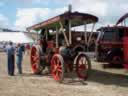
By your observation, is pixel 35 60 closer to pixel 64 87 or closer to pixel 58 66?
pixel 58 66

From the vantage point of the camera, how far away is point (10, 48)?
15.8 m

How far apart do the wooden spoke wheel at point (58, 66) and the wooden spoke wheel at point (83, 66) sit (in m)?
0.71

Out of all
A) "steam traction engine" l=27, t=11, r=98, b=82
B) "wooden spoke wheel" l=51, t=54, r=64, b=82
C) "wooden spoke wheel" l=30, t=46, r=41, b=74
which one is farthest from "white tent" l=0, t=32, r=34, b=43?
"wooden spoke wheel" l=51, t=54, r=64, b=82

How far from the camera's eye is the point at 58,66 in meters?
13.1

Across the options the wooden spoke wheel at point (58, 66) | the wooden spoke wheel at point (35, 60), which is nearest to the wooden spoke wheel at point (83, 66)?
the wooden spoke wheel at point (58, 66)

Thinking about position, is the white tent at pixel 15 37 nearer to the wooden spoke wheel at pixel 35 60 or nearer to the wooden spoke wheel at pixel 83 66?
the wooden spoke wheel at pixel 35 60

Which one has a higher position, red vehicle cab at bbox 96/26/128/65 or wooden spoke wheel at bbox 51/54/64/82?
red vehicle cab at bbox 96/26/128/65

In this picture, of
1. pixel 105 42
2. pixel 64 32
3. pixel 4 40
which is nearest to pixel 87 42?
pixel 64 32

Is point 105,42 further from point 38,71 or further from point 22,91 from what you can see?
point 22,91

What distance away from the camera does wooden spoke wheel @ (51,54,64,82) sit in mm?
12643

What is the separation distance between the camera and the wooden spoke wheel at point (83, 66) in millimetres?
13109

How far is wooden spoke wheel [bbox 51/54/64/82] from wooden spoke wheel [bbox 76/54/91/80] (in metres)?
0.71

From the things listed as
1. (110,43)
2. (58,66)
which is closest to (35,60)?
(58,66)

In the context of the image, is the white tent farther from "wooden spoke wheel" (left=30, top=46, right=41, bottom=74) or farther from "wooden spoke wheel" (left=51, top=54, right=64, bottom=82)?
"wooden spoke wheel" (left=51, top=54, right=64, bottom=82)
